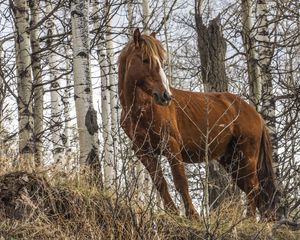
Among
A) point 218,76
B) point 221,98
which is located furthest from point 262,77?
point 221,98

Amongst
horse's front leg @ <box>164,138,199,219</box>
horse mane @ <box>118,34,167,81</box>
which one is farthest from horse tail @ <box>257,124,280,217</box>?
horse mane @ <box>118,34,167,81</box>

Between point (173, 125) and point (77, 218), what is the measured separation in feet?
5.76

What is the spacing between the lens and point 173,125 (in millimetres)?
7684

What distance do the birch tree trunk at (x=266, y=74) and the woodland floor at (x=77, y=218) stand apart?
156 inches

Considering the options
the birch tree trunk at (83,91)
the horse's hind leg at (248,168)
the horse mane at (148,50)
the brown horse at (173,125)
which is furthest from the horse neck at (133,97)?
the horse's hind leg at (248,168)

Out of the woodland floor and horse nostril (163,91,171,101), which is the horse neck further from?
the woodland floor

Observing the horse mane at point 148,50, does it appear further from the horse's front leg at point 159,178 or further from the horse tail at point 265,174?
the horse tail at point 265,174

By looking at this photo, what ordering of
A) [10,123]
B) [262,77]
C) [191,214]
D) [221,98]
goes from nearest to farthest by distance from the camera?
1. [191,214]
2. [221,98]
3. [262,77]
4. [10,123]

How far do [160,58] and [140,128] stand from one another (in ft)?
2.82

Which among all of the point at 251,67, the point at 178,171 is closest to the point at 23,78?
the point at 178,171

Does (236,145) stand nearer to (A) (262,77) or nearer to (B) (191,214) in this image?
(B) (191,214)

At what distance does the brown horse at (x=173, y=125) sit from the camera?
24.1 ft

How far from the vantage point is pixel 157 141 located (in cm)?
752

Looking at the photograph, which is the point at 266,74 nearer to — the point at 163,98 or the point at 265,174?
the point at 265,174
